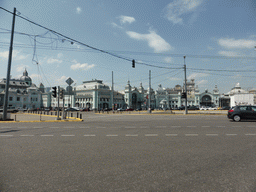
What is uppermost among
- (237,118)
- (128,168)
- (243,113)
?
(243,113)

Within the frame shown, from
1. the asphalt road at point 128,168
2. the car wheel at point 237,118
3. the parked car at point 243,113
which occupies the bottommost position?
the asphalt road at point 128,168

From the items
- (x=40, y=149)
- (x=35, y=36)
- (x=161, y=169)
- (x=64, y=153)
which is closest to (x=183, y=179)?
(x=161, y=169)

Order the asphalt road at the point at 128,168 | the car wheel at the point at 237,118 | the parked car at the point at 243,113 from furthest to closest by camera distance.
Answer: the car wheel at the point at 237,118
the parked car at the point at 243,113
the asphalt road at the point at 128,168

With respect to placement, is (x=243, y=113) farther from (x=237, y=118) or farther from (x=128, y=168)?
(x=128, y=168)

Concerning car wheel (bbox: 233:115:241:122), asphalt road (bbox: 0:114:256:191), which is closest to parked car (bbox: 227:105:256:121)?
car wheel (bbox: 233:115:241:122)

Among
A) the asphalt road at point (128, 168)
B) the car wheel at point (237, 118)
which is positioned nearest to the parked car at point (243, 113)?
the car wheel at point (237, 118)

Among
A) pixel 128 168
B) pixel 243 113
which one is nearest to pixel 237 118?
pixel 243 113

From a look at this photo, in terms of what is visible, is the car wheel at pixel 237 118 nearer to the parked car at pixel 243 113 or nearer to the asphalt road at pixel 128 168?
the parked car at pixel 243 113

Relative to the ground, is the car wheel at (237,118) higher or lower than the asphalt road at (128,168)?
higher

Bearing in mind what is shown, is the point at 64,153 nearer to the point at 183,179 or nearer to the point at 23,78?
the point at 183,179

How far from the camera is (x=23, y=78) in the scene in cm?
12738

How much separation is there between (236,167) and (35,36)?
18067mm

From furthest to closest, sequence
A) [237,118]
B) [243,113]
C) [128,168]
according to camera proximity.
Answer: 1. [237,118]
2. [243,113]
3. [128,168]

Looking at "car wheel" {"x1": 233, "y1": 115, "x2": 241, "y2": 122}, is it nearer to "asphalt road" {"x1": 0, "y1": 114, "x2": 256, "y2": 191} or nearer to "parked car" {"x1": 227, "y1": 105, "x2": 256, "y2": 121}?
"parked car" {"x1": 227, "y1": 105, "x2": 256, "y2": 121}
